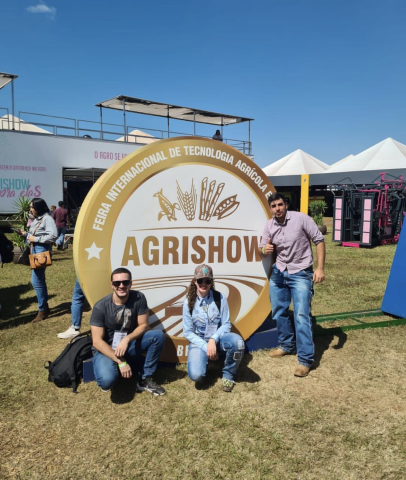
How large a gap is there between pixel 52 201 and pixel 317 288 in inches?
417

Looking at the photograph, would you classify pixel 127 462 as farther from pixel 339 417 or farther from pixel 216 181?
pixel 216 181

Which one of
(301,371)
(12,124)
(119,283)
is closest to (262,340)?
(301,371)

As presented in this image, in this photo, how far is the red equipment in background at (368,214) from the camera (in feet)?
47.1

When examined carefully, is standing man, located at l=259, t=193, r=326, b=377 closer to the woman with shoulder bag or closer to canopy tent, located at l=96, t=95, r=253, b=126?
the woman with shoulder bag

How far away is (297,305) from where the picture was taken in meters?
3.90

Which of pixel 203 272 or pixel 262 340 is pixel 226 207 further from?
pixel 262 340

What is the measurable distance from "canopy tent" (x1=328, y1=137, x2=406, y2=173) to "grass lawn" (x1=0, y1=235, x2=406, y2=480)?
80.1ft

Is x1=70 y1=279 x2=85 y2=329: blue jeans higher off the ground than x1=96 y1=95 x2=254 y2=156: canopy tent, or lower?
lower

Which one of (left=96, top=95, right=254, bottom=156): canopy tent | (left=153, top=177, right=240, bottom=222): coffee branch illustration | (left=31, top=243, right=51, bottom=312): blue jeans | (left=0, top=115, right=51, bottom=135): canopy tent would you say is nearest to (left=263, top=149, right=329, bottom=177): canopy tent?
(left=96, top=95, right=254, bottom=156): canopy tent

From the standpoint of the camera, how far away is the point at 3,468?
2.51m

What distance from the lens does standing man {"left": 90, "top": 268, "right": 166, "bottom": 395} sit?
3252 millimetres

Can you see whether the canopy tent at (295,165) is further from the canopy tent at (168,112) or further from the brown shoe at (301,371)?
the brown shoe at (301,371)

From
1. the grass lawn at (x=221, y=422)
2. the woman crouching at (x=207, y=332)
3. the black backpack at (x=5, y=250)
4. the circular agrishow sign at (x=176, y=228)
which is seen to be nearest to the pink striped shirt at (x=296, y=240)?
the circular agrishow sign at (x=176, y=228)

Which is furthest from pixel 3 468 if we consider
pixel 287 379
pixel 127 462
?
pixel 287 379
